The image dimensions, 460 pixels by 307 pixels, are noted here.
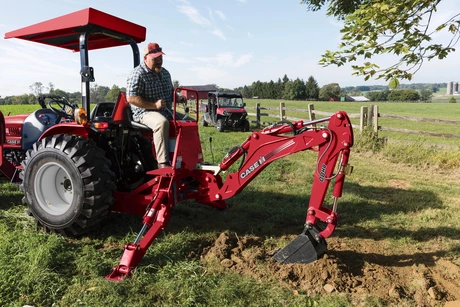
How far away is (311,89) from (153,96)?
274ft

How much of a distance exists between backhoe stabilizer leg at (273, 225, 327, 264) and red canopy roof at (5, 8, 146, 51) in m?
3.18

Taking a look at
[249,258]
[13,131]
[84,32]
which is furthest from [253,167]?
[13,131]

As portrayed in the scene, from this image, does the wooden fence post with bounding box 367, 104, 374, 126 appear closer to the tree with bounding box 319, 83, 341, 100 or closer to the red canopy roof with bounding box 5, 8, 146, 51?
the red canopy roof with bounding box 5, 8, 146, 51

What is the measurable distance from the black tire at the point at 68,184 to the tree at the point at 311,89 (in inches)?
3265

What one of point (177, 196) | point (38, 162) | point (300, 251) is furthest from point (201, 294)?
point (38, 162)

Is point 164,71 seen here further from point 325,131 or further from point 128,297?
point 128,297

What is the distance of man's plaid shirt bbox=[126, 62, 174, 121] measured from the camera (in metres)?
4.21

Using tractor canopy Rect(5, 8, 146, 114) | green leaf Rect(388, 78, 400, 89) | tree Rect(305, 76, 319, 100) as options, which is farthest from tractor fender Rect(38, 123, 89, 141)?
tree Rect(305, 76, 319, 100)

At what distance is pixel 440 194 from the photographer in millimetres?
6363

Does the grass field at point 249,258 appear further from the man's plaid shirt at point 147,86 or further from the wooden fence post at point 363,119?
the wooden fence post at point 363,119

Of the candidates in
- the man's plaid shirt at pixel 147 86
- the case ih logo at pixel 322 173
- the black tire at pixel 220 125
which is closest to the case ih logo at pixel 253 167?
the case ih logo at pixel 322 173

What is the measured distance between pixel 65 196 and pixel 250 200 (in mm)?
2832

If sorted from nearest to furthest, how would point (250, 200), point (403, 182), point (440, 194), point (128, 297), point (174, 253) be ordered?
1. point (128, 297)
2. point (174, 253)
3. point (250, 200)
4. point (440, 194)
5. point (403, 182)

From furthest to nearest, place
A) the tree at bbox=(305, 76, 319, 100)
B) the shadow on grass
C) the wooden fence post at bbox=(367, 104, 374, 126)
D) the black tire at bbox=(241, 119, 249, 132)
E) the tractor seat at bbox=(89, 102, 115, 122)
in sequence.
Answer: the tree at bbox=(305, 76, 319, 100), the black tire at bbox=(241, 119, 249, 132), the wooden fence post at bbox=(367, 104, 374, 126), the shadow on grass, the tractor seat at bbox=(89, 102, 115, 122)
